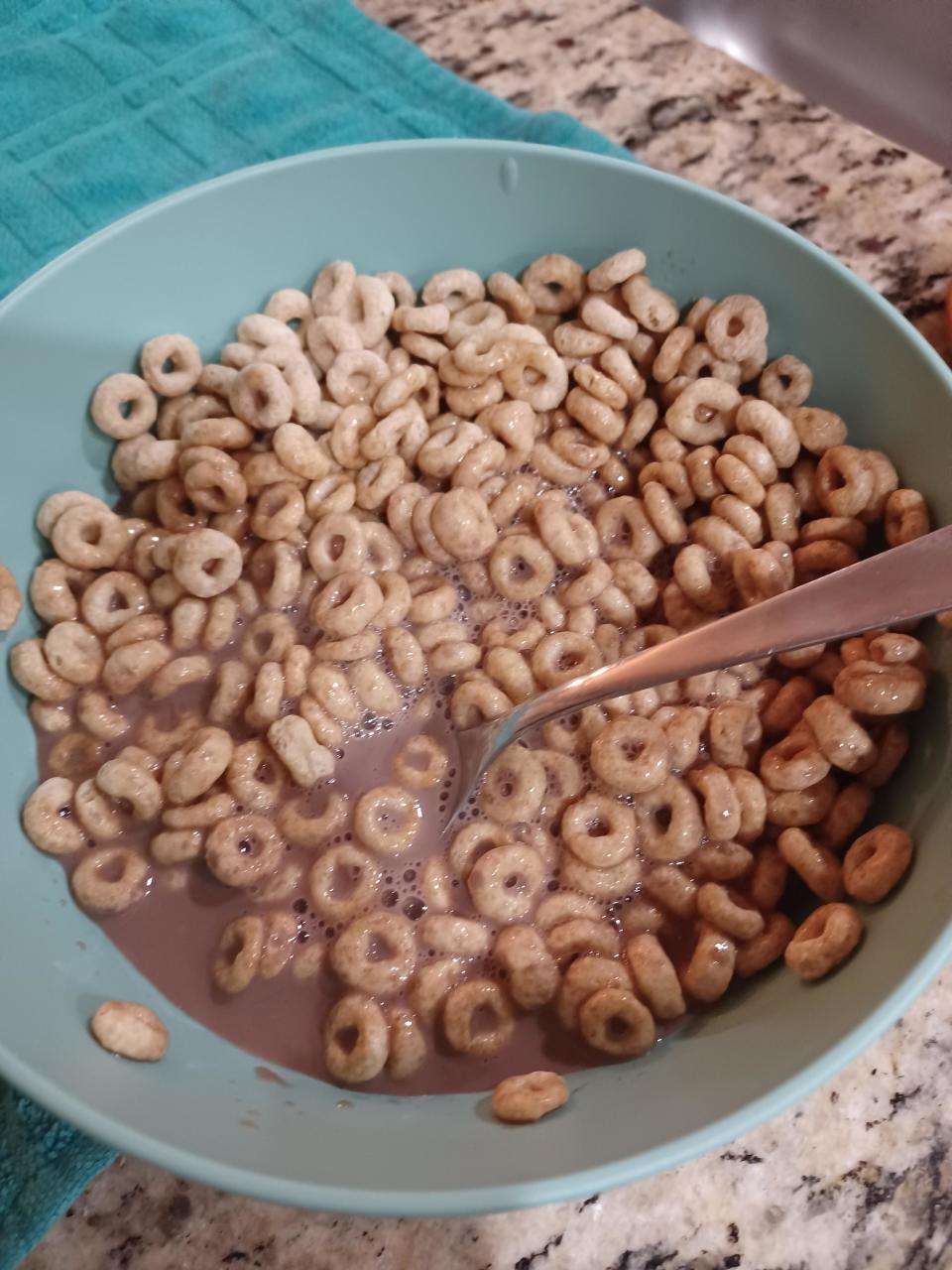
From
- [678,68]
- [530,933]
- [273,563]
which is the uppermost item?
[678,68]

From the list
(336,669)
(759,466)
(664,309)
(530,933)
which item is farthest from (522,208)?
(530,933)

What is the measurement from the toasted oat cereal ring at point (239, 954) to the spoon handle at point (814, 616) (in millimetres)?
241

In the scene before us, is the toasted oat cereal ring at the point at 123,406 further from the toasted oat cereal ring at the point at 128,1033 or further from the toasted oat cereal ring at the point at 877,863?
the toasted oat cereal ring at the point at 877,863

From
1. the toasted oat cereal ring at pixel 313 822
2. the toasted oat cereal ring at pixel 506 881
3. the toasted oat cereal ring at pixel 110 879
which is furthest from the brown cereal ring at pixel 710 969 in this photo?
the toasted oat cereal ring at pixel 110 879

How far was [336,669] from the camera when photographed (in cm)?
66

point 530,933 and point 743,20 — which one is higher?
point 743,20

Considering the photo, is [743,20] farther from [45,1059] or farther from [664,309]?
[45,1059]

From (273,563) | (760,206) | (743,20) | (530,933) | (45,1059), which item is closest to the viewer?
(45,1059)

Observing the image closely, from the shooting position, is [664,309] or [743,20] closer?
[664,309]

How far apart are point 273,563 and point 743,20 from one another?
880mm

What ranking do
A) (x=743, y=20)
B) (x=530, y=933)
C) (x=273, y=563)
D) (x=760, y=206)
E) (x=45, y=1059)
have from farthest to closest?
(x=743, y=20), (x=760, y=206), (x=273, y=563), (x=530, y=933), (x=45, y=1059)

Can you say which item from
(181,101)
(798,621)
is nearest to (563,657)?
(798,621)

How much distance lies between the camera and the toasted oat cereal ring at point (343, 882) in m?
0.60

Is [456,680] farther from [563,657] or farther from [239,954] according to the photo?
[239,954]
